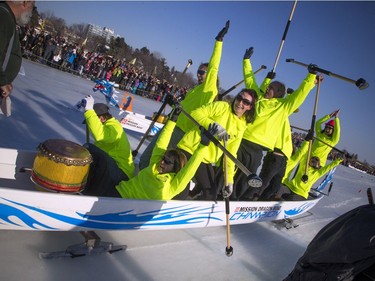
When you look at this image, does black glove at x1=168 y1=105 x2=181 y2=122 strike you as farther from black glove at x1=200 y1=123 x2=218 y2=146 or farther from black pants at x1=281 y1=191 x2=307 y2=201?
black pants at x1=281 y1=191 x2=307 y2=201

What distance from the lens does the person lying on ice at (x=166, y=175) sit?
299cm

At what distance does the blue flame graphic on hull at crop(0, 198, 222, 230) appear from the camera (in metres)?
2.26

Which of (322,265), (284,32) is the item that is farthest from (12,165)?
(284,32)

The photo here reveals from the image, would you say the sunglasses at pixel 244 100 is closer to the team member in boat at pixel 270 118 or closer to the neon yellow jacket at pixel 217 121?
the neon yellow jacket at pixel 217 121

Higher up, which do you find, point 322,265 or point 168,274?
point 322,265

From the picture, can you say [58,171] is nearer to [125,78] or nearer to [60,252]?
[60,252]

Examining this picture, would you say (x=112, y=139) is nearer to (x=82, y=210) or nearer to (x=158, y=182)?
(x=158, y=182)

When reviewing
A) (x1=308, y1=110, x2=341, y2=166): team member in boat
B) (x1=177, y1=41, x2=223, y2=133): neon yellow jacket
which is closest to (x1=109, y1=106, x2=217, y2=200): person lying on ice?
(x1=177, y1=41, x2=223, y2=133): neon yellow jacket

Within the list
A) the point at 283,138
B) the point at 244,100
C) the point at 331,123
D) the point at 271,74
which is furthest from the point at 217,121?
the point at 331,123

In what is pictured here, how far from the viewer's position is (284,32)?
210 inches

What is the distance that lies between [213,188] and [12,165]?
7.76 ft

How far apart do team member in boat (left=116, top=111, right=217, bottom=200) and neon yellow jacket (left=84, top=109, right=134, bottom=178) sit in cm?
38

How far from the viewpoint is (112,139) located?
10.6 ft

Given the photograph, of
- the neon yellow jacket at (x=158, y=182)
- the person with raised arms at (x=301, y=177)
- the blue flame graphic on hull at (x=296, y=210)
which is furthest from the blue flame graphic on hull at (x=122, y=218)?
the person with raised arms at (x=301, y=177)
